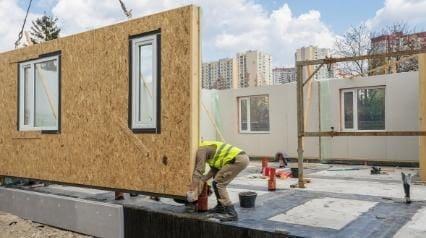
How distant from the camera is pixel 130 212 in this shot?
6.92 metres

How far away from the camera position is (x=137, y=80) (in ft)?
22.9

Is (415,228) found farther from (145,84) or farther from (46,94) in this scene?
(46,94)

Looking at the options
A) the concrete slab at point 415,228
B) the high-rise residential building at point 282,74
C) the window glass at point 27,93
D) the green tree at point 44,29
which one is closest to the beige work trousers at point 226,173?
the concrete slab at point 415,228

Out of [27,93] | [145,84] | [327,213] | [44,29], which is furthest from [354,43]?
[327,213]

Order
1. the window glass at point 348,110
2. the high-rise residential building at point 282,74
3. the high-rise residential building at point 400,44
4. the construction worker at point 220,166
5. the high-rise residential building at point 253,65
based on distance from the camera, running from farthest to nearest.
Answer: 1. the high-rise residential building at point 253,65
2. the high-rise residential building at point 282,74
3. the high-rise residential building at point 400,44
4. the window glass at point 348,110
5. the construction worker at point 220,166

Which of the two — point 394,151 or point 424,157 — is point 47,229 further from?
point 394,151

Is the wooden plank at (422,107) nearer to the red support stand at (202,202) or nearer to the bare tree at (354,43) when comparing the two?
the red support stand at (202,202)

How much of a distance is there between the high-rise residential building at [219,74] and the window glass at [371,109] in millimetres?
21205

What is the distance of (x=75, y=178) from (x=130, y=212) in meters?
1.63

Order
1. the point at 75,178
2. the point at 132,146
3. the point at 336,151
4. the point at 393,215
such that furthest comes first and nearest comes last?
the point at 336,151, the point at 75,178, the point at 132,146, the point at 393,215

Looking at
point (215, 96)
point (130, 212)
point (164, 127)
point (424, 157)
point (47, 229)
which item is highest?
point (215, 96)

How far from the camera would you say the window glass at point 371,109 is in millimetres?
13344

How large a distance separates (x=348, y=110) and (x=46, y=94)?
9192 millimetres

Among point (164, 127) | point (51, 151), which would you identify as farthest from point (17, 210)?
point (164, 127)
